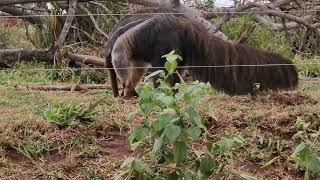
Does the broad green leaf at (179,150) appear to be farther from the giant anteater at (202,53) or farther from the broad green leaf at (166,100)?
the giant anteater at (202,53)

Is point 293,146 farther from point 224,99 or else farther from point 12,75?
point 12,75

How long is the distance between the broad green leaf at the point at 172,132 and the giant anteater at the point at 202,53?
3.16 metres

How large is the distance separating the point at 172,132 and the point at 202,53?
3.32 metres

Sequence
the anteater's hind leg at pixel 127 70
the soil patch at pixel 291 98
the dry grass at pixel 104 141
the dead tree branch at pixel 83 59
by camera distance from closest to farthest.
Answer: the dry grass at pixel 104 141, the soil patch at pixel 291 98, the anteater's hind leg at pixel 127 70, the dead tree branch at pixel 83 59

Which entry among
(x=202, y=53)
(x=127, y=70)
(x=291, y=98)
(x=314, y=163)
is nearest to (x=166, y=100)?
(x=314, y=163)

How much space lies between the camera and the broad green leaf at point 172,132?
135 inches

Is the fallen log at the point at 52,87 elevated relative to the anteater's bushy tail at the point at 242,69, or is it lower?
lower

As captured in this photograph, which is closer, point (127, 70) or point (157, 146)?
point (157, 146)

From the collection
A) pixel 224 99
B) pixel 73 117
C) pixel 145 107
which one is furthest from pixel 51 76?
pixel 145 107

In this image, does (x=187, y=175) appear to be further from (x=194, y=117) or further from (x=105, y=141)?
(x=105, y=141)

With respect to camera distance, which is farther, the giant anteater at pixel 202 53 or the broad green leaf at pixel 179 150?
the giant anteater at pixel 202 53

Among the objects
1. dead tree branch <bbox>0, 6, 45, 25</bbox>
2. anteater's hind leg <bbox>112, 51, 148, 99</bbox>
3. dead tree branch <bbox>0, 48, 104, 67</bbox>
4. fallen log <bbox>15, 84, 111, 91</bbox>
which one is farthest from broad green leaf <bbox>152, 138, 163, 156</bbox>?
dead tree branch <bbox>0, 6, 45, 25</bbox>

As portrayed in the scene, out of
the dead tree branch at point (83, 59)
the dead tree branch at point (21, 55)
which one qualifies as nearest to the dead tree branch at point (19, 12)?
the dead tree branch at point (21, 55)

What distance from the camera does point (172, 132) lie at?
344cm
